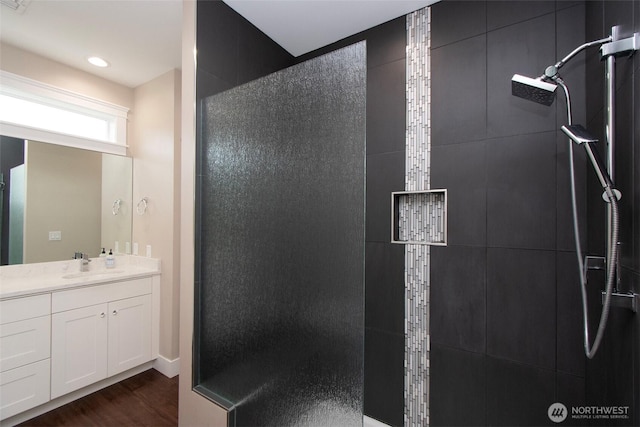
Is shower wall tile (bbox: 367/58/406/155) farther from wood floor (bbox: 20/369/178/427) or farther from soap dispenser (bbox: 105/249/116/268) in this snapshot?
soap dispenser (bbox: 105/249/116/268)

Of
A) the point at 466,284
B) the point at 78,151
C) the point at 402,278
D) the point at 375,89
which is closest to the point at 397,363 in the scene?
the point at 402,278

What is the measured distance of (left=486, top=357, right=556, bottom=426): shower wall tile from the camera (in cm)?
128

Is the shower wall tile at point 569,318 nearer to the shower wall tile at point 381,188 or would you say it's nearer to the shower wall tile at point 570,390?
the shower wall tile at point 570,390

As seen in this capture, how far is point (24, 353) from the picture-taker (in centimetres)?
168

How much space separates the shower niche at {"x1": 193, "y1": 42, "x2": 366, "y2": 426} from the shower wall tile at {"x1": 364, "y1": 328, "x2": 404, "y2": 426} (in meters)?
0.85

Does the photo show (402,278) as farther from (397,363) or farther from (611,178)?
(611,178)

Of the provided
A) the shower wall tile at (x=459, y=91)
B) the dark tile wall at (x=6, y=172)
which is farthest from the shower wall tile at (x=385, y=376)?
the dark tile wall at (x=6, y=172)

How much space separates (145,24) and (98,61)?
0.79 meters

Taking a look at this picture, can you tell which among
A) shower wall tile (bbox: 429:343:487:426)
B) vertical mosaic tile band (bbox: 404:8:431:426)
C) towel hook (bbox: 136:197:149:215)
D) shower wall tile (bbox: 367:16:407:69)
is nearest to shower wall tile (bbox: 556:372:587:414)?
shower wall tile (bbox: 429:343:487:426)

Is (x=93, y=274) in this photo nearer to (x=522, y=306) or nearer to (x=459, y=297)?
(x=459, y=297)

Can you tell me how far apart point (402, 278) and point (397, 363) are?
0.53m

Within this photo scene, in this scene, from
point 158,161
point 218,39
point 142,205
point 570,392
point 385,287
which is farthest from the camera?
point 142,205

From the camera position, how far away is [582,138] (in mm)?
945

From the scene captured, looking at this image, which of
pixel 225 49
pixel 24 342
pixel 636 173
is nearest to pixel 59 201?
pixel 24 342
